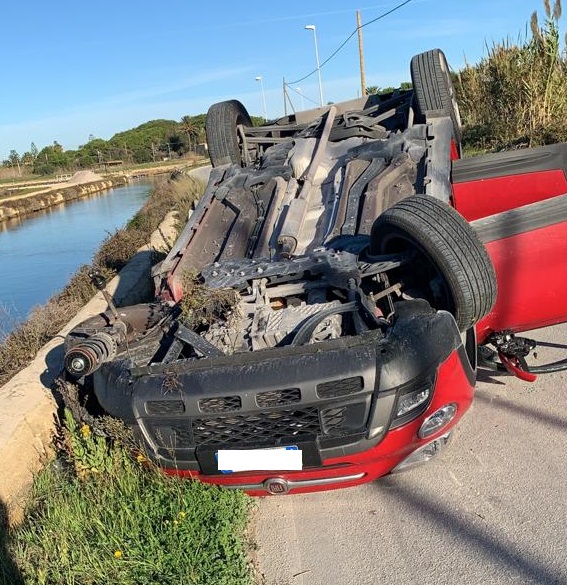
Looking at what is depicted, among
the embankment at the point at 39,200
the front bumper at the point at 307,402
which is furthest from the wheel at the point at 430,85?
the embankment at the point at 39,200

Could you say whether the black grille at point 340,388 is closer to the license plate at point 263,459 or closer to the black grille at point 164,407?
the license plate at point 263,459

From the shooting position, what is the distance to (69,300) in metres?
7.63

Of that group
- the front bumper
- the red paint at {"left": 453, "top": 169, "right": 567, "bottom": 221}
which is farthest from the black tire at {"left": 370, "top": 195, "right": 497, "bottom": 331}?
the red paint at {"left": 453, "top": 169, "right": 567, "bottom": 221}

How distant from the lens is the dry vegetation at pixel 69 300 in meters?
5.32

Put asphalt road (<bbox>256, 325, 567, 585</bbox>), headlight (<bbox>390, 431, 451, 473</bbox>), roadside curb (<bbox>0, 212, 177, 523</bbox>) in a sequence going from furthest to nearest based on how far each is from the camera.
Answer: roadside curb (<bbox>0, 212, 177, 523</bbox>)
headlight (<bbox>390, 431, 451, 473</bbox>)
asphalt road (<bbox>256, 325, 567, 585</bbox>)

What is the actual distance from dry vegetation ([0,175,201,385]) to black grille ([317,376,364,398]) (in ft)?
10.1

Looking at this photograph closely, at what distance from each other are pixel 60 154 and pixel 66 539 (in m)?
88.8

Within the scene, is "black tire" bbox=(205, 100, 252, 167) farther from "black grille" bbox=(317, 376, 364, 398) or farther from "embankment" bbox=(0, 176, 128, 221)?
"embankment" bbox=(0, 176, 128, 221)

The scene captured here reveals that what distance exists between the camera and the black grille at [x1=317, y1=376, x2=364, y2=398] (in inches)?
110

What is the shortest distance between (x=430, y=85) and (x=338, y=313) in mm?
2980

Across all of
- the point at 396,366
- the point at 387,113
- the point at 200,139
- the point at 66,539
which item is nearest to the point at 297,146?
the point at 387,113

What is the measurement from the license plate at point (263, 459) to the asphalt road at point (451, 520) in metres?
0.40

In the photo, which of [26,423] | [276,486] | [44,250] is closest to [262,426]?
[276,486]

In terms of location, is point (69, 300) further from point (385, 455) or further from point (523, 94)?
point (523, 94)
